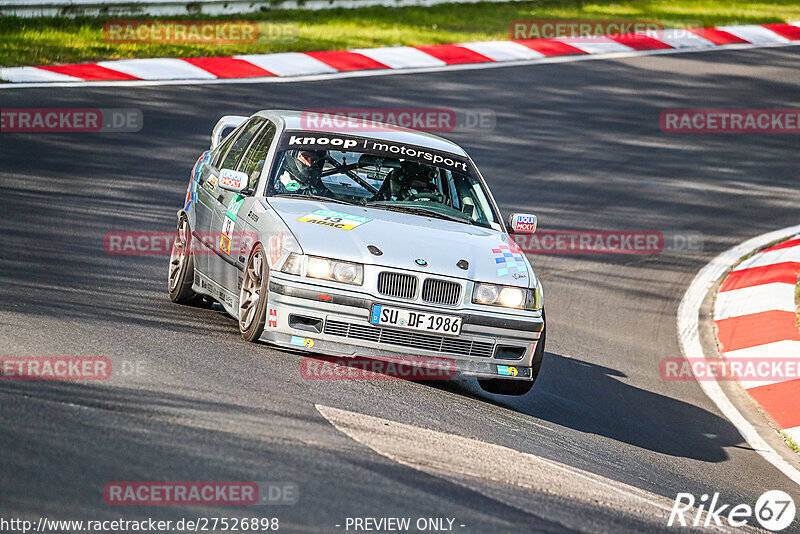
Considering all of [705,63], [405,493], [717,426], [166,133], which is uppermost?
[705,63]

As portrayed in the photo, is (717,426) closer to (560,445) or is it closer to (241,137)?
(560,445)

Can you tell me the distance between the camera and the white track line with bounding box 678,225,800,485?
26.9 feet

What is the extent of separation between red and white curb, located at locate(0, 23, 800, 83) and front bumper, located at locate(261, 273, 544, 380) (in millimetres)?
9162

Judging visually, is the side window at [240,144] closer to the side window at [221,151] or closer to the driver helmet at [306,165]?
the side window at [221,151]

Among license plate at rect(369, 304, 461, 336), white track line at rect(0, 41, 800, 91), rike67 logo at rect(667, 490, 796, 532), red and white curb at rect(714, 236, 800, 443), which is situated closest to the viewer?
rike67 logo at rect(667, 490, 796, 532)

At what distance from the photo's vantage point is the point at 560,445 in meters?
6.94

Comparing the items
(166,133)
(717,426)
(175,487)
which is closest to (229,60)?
(166,133)

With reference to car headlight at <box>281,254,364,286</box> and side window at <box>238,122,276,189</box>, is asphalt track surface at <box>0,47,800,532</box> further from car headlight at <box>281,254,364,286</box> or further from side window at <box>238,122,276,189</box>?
side window at <box>238,122,276,189</box>

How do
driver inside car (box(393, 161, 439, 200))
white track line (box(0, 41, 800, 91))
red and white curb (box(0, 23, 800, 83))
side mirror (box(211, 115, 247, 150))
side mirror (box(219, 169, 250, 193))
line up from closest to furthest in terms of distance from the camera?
side mirror (box(219, 169, 250, 193)) < driver inside car (box(393, 161, 439, 200)) < side mirror (box(211, 115, 247, 150)) < white track line (box(0, 41, 800, 91)) < red and white curb (box(0, 23, 800, 83))

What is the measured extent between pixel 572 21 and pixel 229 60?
7259mm

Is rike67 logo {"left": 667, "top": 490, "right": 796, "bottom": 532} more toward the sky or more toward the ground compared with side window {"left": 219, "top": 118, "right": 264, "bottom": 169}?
more toward the ground

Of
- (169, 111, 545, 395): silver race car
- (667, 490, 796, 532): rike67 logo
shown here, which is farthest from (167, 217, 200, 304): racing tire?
(667, 490, 796, 532): rike67 logo

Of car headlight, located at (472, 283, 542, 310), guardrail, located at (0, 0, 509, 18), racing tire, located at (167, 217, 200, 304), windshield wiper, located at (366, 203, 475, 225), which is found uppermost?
guardrail, located at (0, 0, 509, 18)

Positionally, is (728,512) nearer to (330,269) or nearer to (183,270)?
(330,269)
